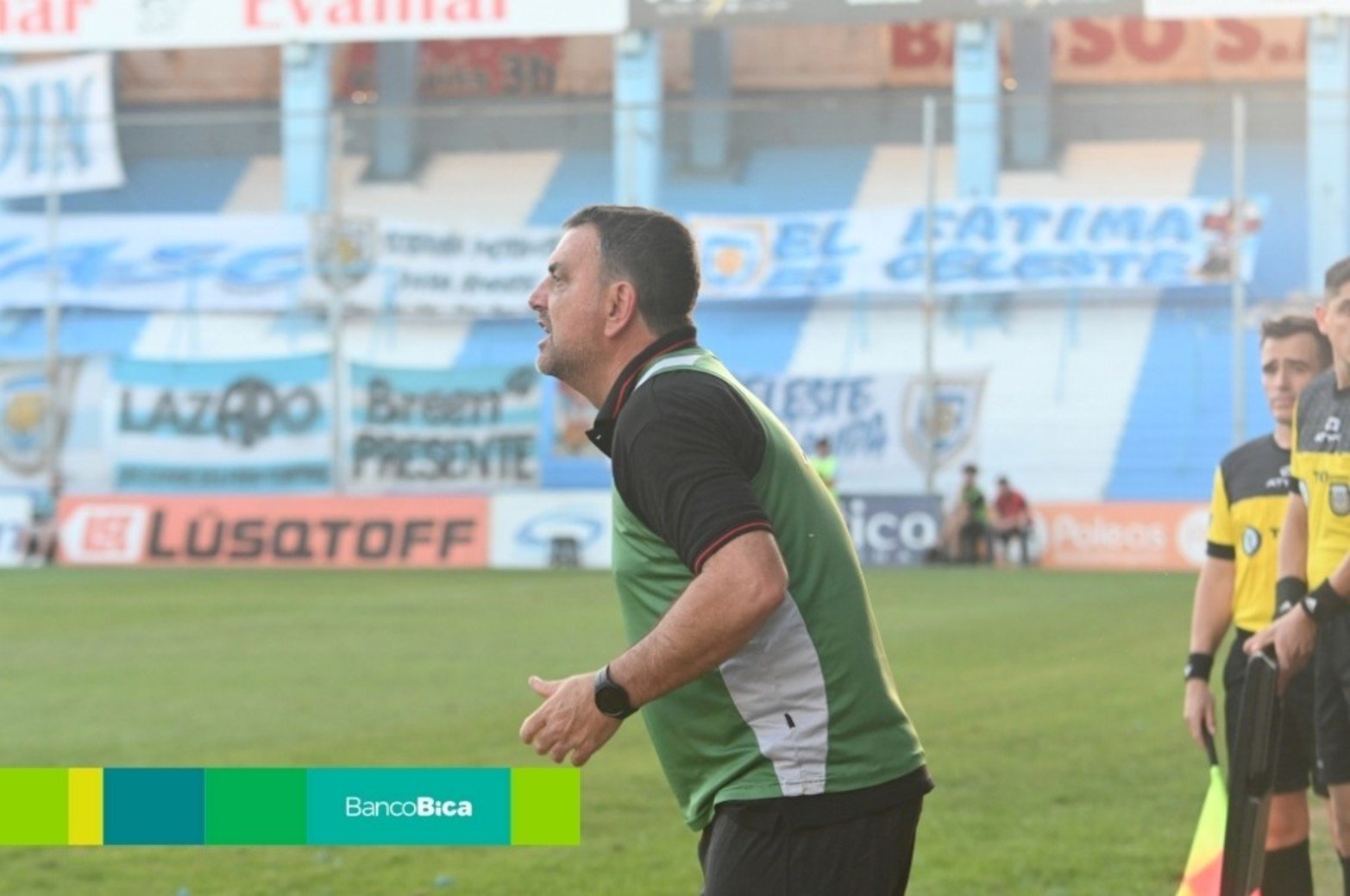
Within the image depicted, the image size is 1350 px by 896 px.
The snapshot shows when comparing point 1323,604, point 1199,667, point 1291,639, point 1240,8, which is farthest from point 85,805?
point 1240,8

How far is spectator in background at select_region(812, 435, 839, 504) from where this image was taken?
27030 mm

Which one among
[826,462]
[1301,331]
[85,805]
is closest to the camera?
[85,805]

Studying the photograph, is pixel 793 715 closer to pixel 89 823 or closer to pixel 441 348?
pixel 89 823

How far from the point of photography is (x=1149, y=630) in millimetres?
19156

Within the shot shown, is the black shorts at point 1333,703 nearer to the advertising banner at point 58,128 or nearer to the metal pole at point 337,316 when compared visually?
the metal pole at point 337,316

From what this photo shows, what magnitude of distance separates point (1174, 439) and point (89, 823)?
85.8 ft

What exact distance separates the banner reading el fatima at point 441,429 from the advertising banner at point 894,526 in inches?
166

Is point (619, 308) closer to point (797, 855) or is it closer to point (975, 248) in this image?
point (797, 855)

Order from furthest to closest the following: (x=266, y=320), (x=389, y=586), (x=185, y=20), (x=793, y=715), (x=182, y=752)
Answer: (x=185, y=20)
(x=266, y=320)
(x=389, y=586)
(x=182, y=752)
(x=793, y=715)

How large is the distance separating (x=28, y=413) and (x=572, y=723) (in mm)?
27763

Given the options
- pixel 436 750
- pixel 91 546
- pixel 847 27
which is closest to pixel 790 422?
pixel 91 546

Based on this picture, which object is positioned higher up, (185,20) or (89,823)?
(185,20)

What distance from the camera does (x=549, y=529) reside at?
96.4 feet

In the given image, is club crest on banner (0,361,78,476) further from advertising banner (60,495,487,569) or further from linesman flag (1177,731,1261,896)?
linesman flag (1177,731,1261,896)
